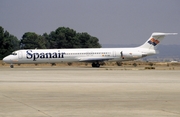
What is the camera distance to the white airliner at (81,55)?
201ft

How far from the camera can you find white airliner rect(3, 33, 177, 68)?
61.2 meters

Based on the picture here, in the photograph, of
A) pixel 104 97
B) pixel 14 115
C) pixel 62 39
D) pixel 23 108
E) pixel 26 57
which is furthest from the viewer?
pixel 62 39

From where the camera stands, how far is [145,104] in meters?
16.8

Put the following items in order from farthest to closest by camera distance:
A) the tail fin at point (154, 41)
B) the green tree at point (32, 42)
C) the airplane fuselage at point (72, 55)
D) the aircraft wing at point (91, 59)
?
the green tree at point (32, 42), the tail fin at point (154, 41), the aircraft wing at point (91, 59), the airplane fuselage at point (72, 55)

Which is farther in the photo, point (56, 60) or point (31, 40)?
point (31, 40)

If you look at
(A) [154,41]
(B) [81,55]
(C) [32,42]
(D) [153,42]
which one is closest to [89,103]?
(B) [81,55]

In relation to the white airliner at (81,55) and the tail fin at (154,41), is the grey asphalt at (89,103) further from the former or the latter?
the tail fin at (154,41)

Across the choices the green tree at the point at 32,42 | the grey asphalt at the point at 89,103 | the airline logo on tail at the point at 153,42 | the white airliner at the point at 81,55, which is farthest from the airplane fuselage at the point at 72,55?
the green tree at the point at 32,42

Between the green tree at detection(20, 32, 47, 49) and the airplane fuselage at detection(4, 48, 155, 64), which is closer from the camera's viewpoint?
the airplane fuselage at detection(4, 48, 155, 64)

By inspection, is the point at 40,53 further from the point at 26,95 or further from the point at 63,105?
the point at 63,105

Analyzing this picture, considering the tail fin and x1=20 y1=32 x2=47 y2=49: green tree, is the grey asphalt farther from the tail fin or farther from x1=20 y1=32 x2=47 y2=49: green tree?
x1=20 y1=32 x2=47 y2=49: green tree

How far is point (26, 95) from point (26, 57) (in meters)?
41.8

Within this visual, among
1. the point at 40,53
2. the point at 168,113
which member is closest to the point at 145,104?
the point at 168,113

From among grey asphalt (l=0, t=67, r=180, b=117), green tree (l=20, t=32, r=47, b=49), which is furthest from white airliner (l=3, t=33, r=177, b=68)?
green tree (l=20, t=32, r=47, b=49)
